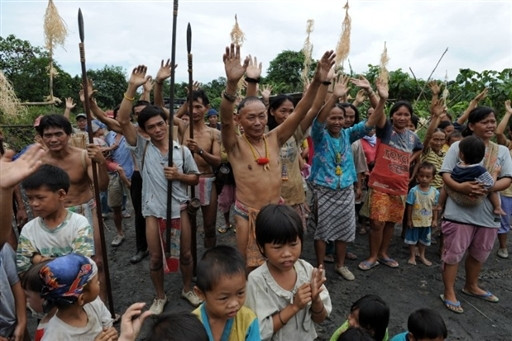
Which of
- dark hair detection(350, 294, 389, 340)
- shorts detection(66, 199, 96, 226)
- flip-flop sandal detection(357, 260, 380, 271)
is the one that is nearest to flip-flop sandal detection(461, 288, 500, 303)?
flip-flop sandal detection(357, 260, 380, 271)

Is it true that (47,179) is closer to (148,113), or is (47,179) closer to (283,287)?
(148,113)

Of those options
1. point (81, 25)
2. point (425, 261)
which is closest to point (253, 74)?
point (81, 25)

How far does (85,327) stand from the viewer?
1.83m

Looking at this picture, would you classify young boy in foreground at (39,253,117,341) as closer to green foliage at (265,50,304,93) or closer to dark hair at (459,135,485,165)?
dark hair at (459,135,485,165)

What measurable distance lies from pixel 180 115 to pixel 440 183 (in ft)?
13.3

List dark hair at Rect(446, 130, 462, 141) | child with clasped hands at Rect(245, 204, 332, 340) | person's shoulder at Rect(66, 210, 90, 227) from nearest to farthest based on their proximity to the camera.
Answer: child with clasped hands at Rect(245, 204, 332, 340) < person's shoulder at Rect(66, 210, 90, 227) < dark hair at Rect(446, 130, 462, 141)

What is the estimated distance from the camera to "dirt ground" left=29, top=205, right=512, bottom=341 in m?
3.40

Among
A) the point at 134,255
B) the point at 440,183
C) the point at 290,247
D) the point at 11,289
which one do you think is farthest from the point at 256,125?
the point at 440,183

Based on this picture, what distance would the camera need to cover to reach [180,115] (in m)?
5.05

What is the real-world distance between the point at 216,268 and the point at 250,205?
54.1 inches

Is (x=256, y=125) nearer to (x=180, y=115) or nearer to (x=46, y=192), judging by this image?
(x=46, y=192)

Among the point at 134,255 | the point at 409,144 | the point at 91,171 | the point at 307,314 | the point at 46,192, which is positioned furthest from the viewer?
the point at 134,255

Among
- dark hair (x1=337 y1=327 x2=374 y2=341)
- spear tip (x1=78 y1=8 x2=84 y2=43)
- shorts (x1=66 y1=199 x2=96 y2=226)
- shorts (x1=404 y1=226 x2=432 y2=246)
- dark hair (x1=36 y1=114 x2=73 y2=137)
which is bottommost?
shorts (x1=404 y1=226 x2=432 y2=246)

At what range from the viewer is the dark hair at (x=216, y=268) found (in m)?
1.72
